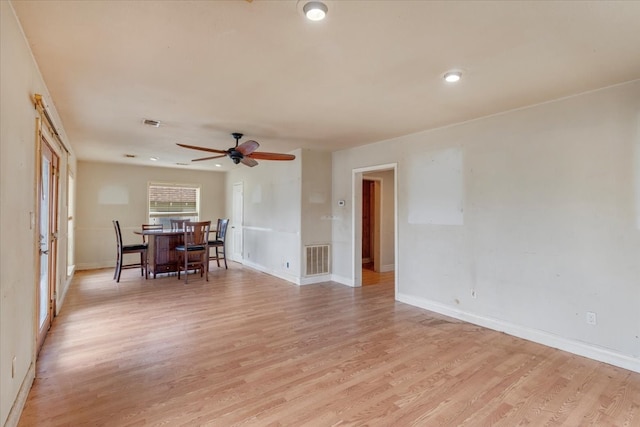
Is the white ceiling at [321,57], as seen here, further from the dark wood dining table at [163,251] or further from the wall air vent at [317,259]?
the dark wood dining table at [163,251]

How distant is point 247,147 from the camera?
3859mm

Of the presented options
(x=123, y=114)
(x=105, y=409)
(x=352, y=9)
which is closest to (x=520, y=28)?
(x=352, y=9)

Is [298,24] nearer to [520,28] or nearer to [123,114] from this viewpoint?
[520,28]

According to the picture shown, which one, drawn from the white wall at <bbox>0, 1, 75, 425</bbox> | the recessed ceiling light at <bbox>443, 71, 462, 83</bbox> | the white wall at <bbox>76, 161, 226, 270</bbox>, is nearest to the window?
the white wall at <bbox>76, 161, 226, 270</bbox>

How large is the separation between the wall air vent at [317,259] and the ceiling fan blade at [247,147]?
212 centimetres

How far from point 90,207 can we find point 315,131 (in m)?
5.66

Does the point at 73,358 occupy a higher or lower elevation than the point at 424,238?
lower

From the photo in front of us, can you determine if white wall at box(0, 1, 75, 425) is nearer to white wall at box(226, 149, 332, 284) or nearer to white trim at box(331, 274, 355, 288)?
white wall at box(226, 149, 332, 284)

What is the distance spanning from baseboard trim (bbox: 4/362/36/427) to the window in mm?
5685

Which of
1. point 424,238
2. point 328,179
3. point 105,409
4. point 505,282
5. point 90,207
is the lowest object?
point 105,409

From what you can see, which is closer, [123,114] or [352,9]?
[352,9]

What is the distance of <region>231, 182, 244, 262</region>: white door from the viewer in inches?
300

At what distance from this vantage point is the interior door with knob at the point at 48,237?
304 cm

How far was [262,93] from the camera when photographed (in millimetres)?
2883
